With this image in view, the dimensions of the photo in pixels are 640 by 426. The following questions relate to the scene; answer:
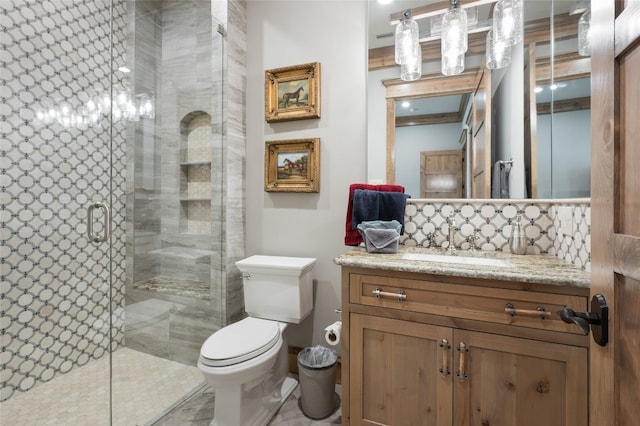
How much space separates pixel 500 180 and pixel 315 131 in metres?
1.20

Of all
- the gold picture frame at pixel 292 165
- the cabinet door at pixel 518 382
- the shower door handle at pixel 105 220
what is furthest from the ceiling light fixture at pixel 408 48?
the shower door handle at pixel 105 220

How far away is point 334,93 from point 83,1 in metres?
1.63

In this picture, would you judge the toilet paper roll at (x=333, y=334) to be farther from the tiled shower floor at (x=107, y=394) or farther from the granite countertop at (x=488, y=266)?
the tiled shower floor at (x=107, y=394)

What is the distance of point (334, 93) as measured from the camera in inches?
77.7

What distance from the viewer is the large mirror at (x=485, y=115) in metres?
1.32

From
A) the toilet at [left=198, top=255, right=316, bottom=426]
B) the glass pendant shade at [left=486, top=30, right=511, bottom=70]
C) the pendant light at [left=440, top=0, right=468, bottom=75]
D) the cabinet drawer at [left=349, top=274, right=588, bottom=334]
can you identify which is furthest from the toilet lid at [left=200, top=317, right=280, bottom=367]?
the glass pendant shade at [left=486, top=30, right=511, bottom=70]

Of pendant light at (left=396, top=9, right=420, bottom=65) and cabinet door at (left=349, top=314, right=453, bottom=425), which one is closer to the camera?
cabinet door at (left=349, top=314, right=453, bottom=425)

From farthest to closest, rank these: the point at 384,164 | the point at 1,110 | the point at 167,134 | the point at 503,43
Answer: the point at 167,134 < the point at 384,164 < the point at 503,43 < the point at 1,110

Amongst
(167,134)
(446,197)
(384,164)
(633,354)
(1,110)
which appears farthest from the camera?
(167,134)

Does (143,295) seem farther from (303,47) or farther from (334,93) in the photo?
(303,47)

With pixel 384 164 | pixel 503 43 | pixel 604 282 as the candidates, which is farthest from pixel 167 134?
pixel 604 282

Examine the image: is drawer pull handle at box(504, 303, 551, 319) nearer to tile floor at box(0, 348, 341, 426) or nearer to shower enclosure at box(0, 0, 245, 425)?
tile floor at box(0, 348, 341, 426)

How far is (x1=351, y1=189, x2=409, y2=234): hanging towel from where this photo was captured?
5.46 ft

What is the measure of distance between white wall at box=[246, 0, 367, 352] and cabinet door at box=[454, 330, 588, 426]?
960 mm
